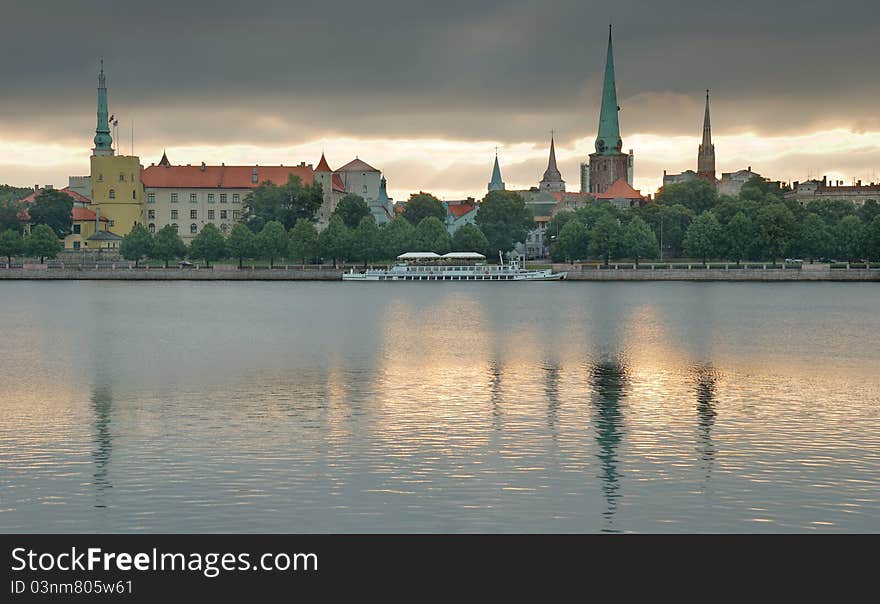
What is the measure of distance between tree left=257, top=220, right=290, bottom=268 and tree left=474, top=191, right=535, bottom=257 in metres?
35.0

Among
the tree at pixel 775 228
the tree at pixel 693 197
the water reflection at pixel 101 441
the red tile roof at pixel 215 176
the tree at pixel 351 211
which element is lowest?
the water reflection at pixel 101 441

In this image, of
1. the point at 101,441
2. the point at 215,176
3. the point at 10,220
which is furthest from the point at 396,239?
the point at 101,441

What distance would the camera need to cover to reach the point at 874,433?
25.7 m

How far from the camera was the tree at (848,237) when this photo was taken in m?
130

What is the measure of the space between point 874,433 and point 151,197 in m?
159

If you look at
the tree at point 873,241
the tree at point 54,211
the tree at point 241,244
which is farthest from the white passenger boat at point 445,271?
the tree at point 54,211

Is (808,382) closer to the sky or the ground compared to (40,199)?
closer to the ground

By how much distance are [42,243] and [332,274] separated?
3778 centimetres

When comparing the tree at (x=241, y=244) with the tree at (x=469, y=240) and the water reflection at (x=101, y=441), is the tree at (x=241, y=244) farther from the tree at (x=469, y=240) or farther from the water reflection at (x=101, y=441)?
the water reflection at (x=101, y=441)

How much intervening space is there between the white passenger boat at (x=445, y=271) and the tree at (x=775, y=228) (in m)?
23.6

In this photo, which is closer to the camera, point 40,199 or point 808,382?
point 808,382
